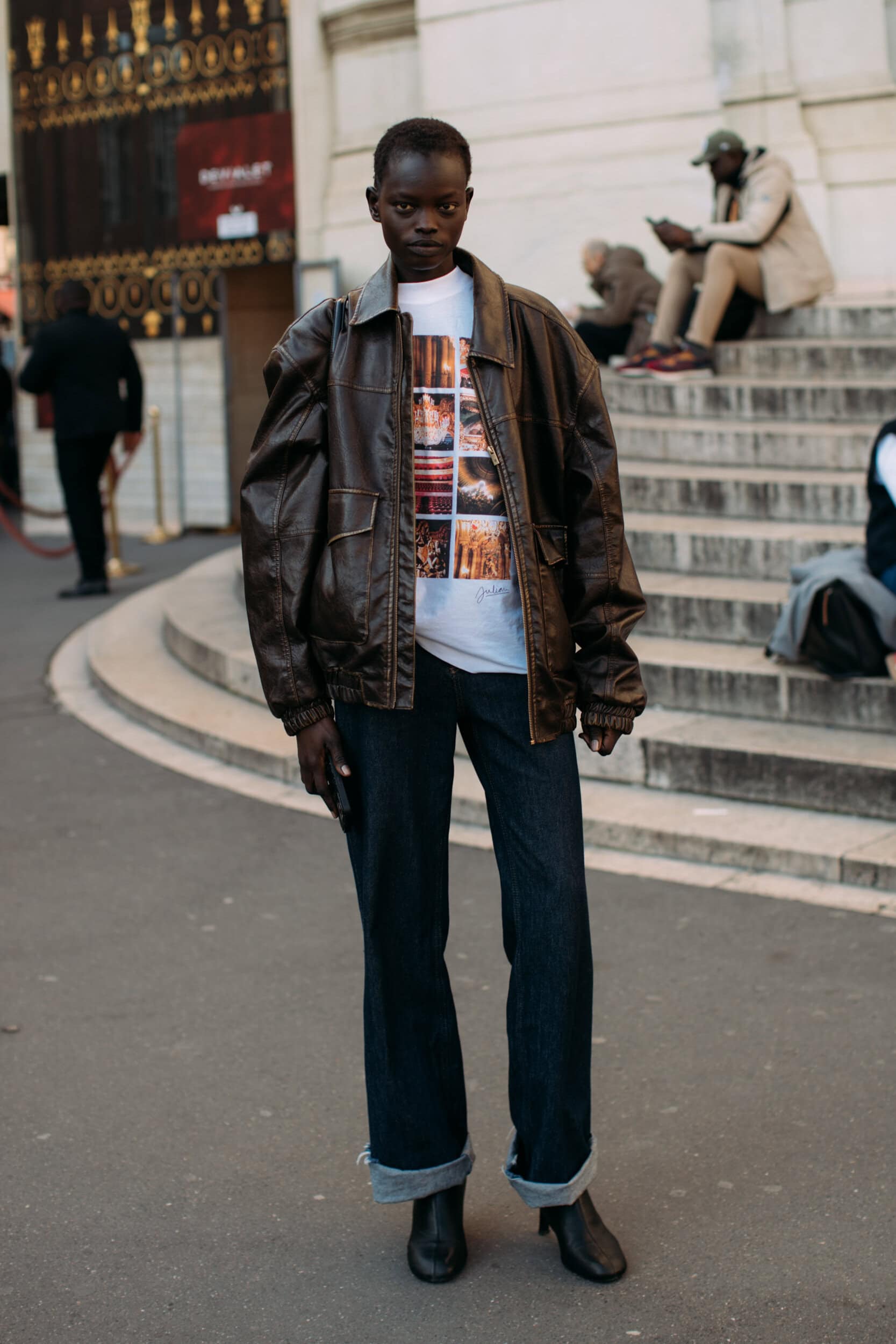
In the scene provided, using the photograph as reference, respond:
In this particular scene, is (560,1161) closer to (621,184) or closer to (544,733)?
(544,733)

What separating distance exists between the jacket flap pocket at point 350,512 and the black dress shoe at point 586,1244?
123cm

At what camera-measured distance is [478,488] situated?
8.78ft

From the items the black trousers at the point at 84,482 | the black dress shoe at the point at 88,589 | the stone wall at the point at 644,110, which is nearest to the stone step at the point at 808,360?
the stone wall at the point at 644,110

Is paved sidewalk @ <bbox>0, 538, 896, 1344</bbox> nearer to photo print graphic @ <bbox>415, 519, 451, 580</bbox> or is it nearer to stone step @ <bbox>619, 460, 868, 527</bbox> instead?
photo print graphic @ <bbox>415, 519, 451, 580</bbox>

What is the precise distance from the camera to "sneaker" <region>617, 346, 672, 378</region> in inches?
360

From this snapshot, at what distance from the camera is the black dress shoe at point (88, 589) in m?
11.4

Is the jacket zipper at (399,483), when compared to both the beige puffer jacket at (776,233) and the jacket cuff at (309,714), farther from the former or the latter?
the beige puffer jacket at (776,233)

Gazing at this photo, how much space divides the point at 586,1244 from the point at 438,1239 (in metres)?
0.27

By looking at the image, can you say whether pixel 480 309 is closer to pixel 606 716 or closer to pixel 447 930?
pixel 606 716

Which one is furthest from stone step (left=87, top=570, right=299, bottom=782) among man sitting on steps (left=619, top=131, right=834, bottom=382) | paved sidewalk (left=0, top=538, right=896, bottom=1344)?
man sitting on steps (left=619, top=131, right=834, bottom=382)

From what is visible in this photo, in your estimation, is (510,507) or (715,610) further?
(715,610)

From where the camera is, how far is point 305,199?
555 inches

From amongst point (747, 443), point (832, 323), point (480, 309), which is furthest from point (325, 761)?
point (832, 323)

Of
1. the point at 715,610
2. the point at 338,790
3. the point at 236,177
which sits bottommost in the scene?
the point at 715,610
